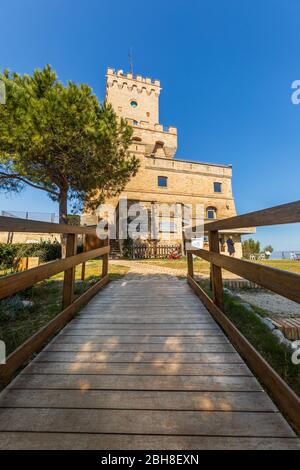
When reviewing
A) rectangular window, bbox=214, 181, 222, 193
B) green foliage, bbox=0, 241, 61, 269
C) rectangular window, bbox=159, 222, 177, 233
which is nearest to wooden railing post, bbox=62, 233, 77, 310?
green foliage, bbox=0, 241, 61, 269

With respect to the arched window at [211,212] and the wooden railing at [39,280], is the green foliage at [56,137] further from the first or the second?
the arched window at [211,212]

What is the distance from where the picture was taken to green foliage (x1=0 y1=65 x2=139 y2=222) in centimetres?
800

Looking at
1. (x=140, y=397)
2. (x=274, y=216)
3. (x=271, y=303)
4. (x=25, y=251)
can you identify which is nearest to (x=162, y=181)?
(x=25, y=251)

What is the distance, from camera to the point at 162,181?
67.8ft

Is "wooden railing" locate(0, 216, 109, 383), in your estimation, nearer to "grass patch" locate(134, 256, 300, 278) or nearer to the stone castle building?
"grass patch" locate(134, 256, 300, 278)

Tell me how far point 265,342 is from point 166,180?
1958cm

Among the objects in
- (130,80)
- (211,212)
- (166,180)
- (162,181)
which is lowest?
(211,212)

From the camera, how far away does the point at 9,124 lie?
805 cm

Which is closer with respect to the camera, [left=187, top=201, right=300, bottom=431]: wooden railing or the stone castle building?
[left=187, top=201, right=300, bottom=431]: wooden railing

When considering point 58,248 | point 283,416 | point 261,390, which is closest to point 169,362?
point 261,390

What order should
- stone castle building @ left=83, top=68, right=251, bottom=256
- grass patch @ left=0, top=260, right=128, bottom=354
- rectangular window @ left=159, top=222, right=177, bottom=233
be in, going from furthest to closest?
stone castle building @ left=83, top=68, right=251, bottom=256 < rectangular window @ left=159, top=222, right=177, bottom=233 < grass patch @ left=0, top=260, right=128, bottom=354

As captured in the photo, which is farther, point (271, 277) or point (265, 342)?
point (265, 342)

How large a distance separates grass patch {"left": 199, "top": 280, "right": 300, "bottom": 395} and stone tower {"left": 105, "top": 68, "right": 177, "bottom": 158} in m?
24.4

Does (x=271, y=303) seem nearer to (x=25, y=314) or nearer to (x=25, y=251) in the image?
(x=25, y=314)
